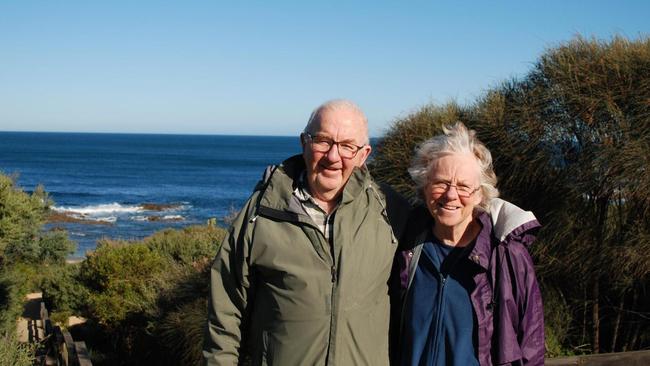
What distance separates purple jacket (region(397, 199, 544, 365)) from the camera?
249cm

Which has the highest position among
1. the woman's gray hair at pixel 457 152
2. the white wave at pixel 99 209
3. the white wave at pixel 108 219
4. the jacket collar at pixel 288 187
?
the woman's gray hair at pixel 457 152

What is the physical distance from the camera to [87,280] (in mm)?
11461

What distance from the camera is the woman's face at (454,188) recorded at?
8.64 ft

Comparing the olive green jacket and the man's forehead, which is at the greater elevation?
the man's forehead

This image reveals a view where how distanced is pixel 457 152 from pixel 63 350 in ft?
21.8

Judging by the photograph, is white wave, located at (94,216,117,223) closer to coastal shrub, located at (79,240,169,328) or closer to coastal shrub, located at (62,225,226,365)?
coastal shrub, located at (62,225,226,365)

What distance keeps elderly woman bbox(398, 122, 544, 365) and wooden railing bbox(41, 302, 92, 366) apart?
15.6 feet

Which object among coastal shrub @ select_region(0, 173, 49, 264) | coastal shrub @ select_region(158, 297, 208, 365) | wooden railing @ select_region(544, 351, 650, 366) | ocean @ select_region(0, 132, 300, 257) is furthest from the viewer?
ocean @ select_region(0, 132, 300, 257)

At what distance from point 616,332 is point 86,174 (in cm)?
7502

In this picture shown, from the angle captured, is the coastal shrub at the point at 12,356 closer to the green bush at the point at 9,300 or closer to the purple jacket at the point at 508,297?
the green bush at the point at 9,300

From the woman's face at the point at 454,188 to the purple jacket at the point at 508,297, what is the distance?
135 mm

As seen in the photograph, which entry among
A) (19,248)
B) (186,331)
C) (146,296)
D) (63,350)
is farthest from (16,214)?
(186,331)

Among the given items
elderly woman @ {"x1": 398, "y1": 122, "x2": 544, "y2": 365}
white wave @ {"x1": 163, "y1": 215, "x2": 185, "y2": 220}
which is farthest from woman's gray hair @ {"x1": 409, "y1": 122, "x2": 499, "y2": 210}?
white wave @ {"x1": 163, "y1": 215, "x2": 185, "y2": 220}

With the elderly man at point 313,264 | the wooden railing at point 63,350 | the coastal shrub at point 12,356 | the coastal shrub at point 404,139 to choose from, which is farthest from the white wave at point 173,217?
the elderly man at point 313,264
